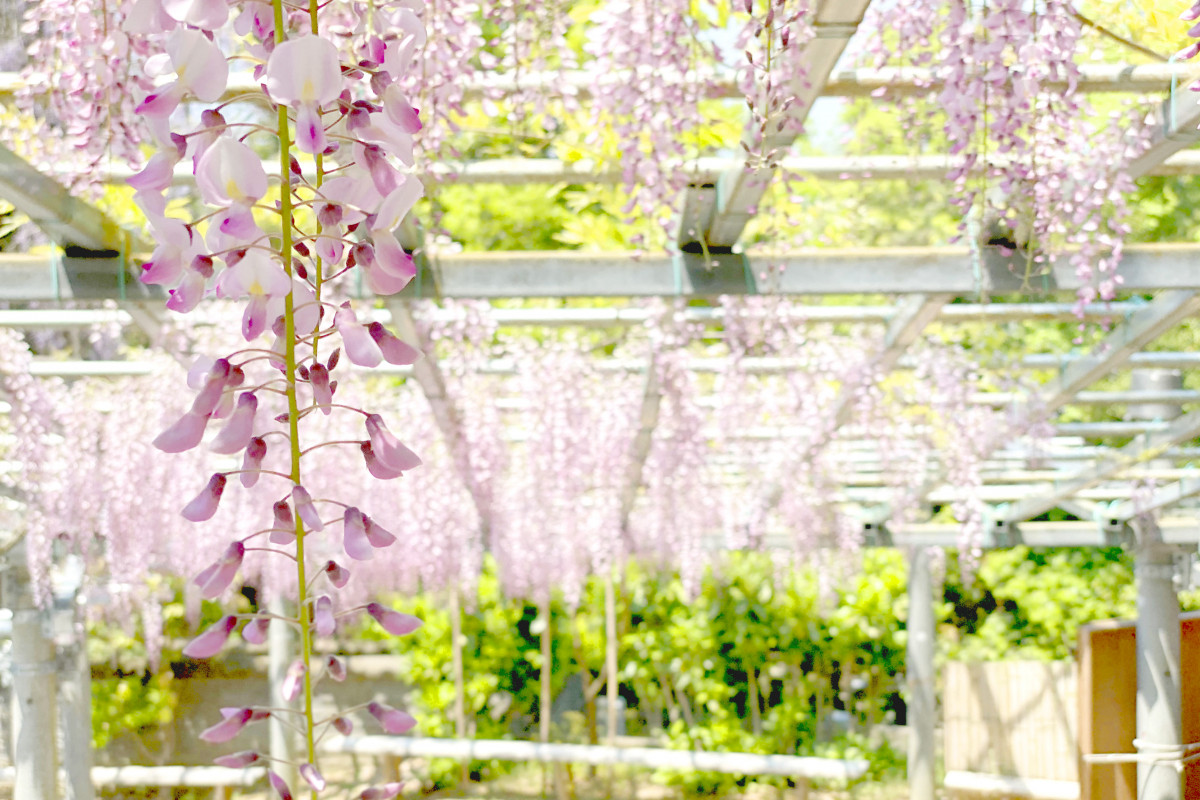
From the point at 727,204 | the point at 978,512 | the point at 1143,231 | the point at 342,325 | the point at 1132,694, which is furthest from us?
the point at 1143,231

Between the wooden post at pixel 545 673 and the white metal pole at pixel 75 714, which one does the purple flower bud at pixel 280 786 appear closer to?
the white metal pole at pixel 75 714

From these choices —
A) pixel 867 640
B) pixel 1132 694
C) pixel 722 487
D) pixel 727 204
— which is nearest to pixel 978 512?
pixel 1132 694

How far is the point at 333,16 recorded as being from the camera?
1909mm

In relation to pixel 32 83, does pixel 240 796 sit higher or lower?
lower

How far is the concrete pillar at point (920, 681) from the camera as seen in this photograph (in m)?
7.69

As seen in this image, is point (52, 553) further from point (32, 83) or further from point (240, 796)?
point (32, 83)

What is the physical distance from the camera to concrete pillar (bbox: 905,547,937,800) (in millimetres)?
7688

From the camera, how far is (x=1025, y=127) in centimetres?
257

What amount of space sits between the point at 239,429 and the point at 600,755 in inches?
306

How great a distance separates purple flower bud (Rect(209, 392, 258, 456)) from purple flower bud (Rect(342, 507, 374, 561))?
77mm

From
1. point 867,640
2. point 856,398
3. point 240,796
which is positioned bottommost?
point 240,796

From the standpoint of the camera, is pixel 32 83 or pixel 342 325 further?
pixel 32 83

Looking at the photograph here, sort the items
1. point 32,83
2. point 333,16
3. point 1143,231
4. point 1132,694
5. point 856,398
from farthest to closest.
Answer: point 1143,231 → point 1132,694 → point 856,398 → point 32,83 → point 333,16

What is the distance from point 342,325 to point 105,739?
9537mm
